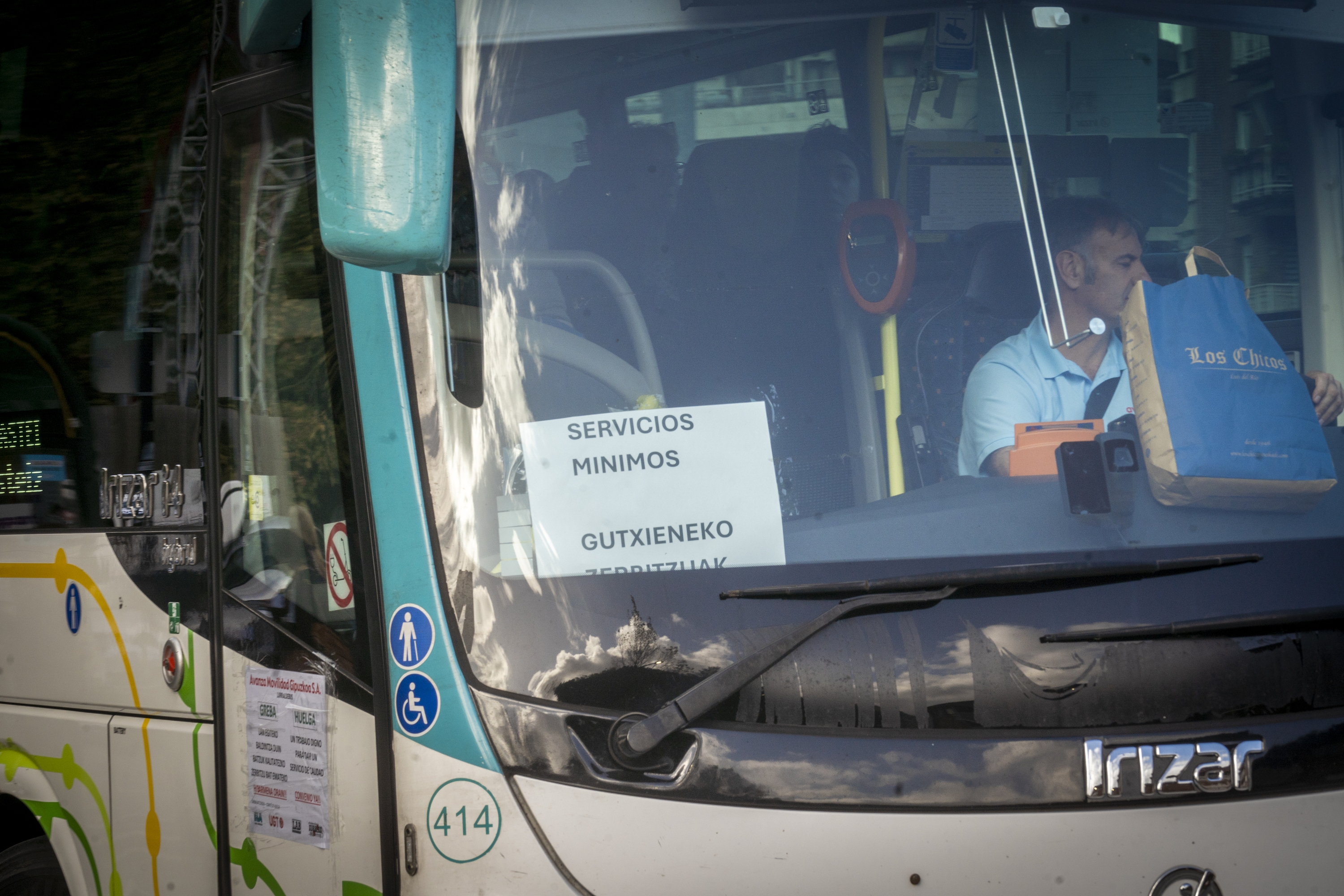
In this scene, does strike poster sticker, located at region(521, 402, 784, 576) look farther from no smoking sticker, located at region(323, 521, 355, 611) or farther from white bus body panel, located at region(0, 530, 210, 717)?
white bus body panel, located at region(0, 530, 210, 717)

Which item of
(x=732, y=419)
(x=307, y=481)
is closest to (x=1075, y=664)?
(x=732, y=419)

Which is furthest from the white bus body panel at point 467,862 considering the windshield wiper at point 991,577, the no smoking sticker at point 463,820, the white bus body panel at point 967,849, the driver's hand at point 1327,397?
the driver's hand at point 1327,397

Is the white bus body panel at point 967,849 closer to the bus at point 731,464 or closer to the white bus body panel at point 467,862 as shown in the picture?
the bus at point 731,464

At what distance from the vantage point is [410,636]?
1.92 metres

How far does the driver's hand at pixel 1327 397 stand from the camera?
2.00 meters

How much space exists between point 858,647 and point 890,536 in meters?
0.20

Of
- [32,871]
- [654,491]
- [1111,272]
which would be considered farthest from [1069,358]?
[32,871]

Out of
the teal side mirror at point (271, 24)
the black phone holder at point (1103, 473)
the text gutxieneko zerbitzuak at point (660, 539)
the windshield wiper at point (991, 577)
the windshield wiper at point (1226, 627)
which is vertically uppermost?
the teal side mirror at point (271, 24)

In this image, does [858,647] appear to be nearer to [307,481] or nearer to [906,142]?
[906,142]

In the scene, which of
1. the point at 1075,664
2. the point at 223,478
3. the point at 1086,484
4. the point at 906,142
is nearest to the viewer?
the point at 1075,664

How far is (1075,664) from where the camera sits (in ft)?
5.74

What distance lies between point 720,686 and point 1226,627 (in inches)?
32.6

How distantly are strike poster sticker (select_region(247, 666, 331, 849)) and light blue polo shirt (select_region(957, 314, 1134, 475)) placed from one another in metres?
1.28

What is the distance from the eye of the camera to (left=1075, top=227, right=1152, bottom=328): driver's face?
2016mm
